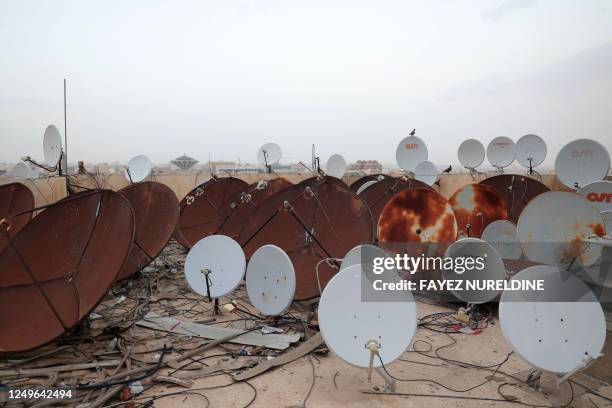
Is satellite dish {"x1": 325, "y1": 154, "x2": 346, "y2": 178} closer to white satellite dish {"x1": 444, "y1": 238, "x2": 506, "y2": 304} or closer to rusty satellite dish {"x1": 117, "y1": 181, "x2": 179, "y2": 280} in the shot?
rusty satellite dish {"x1": 117, "y1": 181, "x2": 179, "y2": 280}

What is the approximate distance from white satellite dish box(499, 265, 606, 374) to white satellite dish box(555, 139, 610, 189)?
7580 millimetres

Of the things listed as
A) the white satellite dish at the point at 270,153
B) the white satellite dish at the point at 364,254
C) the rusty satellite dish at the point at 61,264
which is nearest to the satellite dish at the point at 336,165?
the white satellite dish at the point at 270,153

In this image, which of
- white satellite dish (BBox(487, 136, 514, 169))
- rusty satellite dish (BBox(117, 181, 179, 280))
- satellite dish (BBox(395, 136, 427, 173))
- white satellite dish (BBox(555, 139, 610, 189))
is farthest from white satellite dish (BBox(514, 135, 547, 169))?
rusty satellite dish (BBox(117, 181, 179, 280))

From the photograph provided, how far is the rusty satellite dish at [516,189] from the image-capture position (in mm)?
11047

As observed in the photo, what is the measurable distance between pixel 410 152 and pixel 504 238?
279 inches

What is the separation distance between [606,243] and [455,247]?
78.7 inches

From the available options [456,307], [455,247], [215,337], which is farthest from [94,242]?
[456,307]

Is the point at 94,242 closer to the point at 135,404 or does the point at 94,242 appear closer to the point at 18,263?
the point at 18,263

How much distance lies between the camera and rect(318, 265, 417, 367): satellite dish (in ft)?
12.9

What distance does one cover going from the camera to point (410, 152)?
14.1 m

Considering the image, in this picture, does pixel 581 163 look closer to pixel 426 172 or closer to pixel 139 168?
pixel 426 172

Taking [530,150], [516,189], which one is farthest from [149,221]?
[530,150]

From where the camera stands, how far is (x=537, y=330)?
4055 millimetres

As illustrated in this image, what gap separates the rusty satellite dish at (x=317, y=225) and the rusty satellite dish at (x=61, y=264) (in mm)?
2575
